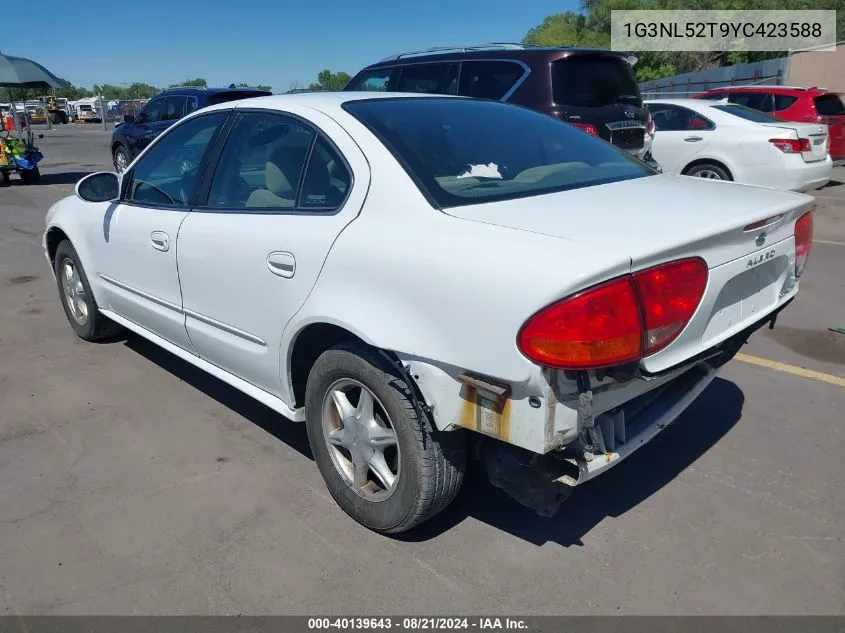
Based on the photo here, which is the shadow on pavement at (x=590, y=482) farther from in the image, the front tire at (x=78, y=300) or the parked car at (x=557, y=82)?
the parked car at (x=557, y=82)

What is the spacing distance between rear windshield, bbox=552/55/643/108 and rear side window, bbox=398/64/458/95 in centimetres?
133

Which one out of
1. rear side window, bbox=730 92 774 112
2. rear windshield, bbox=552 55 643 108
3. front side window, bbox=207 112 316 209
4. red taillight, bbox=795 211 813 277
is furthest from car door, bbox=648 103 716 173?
front side window, bbox=207 112 316 209

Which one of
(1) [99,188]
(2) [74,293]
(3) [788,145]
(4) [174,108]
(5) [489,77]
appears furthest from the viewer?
(4) [174,108]

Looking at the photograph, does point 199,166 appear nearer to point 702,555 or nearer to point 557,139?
point 557,139

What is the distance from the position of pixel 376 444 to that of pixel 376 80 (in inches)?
292

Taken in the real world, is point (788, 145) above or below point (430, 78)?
below

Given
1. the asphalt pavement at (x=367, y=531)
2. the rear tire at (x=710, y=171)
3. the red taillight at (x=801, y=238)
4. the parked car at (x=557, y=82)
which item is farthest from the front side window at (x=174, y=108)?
the red taillight at (x=801, y=238)

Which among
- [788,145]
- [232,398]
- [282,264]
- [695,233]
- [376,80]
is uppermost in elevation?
[376,80]

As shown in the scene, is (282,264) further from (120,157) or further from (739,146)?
(120,157)

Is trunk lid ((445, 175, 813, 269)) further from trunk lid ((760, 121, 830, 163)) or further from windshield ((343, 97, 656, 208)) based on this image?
trunk lid ((760, 121, 830, 163))

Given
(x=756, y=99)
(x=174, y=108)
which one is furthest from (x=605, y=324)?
(x=174, y=108)

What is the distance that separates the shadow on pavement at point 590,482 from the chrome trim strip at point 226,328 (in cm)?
69

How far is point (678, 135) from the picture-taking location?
33.8ft

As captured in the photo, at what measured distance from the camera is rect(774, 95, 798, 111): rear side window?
1279cm
